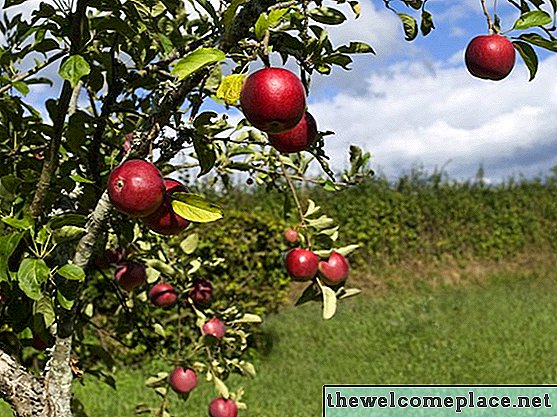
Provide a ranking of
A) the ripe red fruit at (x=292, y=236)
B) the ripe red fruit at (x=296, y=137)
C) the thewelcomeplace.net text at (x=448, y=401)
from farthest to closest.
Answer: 1. the thewelcomeplace.net text at (x=448, y=401)
2. the ripe red fruit at (x=292, y=236)
3. the ripe red fruit at (x=296, y=137)

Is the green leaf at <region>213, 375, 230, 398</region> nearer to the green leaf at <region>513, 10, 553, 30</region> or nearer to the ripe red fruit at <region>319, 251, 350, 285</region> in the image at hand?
the ripe red fruit at <region>319, 251, 350, 285</region>

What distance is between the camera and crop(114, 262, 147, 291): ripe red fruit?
1956 mm

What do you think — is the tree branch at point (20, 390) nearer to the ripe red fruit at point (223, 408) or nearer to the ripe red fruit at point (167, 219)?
the ripe red fruit at point (167, 219)

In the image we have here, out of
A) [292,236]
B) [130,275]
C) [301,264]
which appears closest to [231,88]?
[301,264]

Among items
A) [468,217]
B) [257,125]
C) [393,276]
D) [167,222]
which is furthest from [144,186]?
[468,217]

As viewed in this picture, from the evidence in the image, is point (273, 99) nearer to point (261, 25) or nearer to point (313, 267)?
point (261, 25)

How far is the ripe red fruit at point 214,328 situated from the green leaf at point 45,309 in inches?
32.6

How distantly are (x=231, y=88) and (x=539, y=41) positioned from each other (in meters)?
0.44

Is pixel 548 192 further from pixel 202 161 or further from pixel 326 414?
pixel 202 161

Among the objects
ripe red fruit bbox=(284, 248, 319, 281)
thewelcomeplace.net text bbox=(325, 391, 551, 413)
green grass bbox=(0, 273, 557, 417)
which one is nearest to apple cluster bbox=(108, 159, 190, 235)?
ripe red fruit bbox=(284, 248, 319, 281)

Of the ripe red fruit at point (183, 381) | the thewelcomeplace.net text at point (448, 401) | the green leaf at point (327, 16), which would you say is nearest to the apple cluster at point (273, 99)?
the green leaf at point (327, 16)

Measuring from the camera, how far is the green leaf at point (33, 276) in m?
1.15

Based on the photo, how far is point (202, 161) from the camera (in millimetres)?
1335

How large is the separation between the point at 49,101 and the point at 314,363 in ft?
15.8
